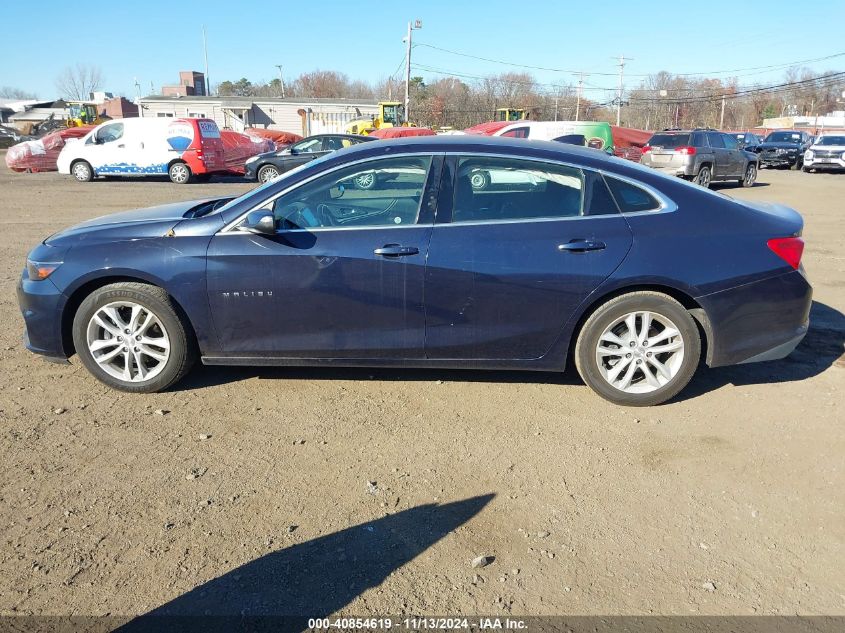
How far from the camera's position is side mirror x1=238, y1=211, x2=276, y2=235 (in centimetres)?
390

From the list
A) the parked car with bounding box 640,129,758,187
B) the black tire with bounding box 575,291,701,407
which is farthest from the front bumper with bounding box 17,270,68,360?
the parked car with bounding box 640,129,758,187

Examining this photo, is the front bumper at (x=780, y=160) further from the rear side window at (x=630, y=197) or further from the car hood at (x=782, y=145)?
the rear side window at (x=630, y=197)

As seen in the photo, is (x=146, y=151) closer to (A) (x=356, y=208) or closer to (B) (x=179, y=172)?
(B) (x=179, y=172)

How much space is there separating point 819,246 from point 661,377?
706 centimetres

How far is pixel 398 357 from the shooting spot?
413 cm

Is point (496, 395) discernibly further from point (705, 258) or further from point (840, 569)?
point (840, 569)

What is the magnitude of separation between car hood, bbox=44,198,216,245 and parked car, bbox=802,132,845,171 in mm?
28441

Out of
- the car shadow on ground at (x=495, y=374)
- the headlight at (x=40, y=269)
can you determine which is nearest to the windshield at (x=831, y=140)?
the car shadow on ground at (x=495, y=374)

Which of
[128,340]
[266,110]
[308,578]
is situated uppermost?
[266,110]

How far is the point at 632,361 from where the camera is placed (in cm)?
408

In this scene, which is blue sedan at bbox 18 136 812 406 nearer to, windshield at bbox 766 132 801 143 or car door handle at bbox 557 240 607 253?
car door handle at bbox 557 240 607 253

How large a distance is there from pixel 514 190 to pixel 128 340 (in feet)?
8.63

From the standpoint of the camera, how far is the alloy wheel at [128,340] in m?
4.18

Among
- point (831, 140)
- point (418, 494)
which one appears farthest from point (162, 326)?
point (831, 140)
